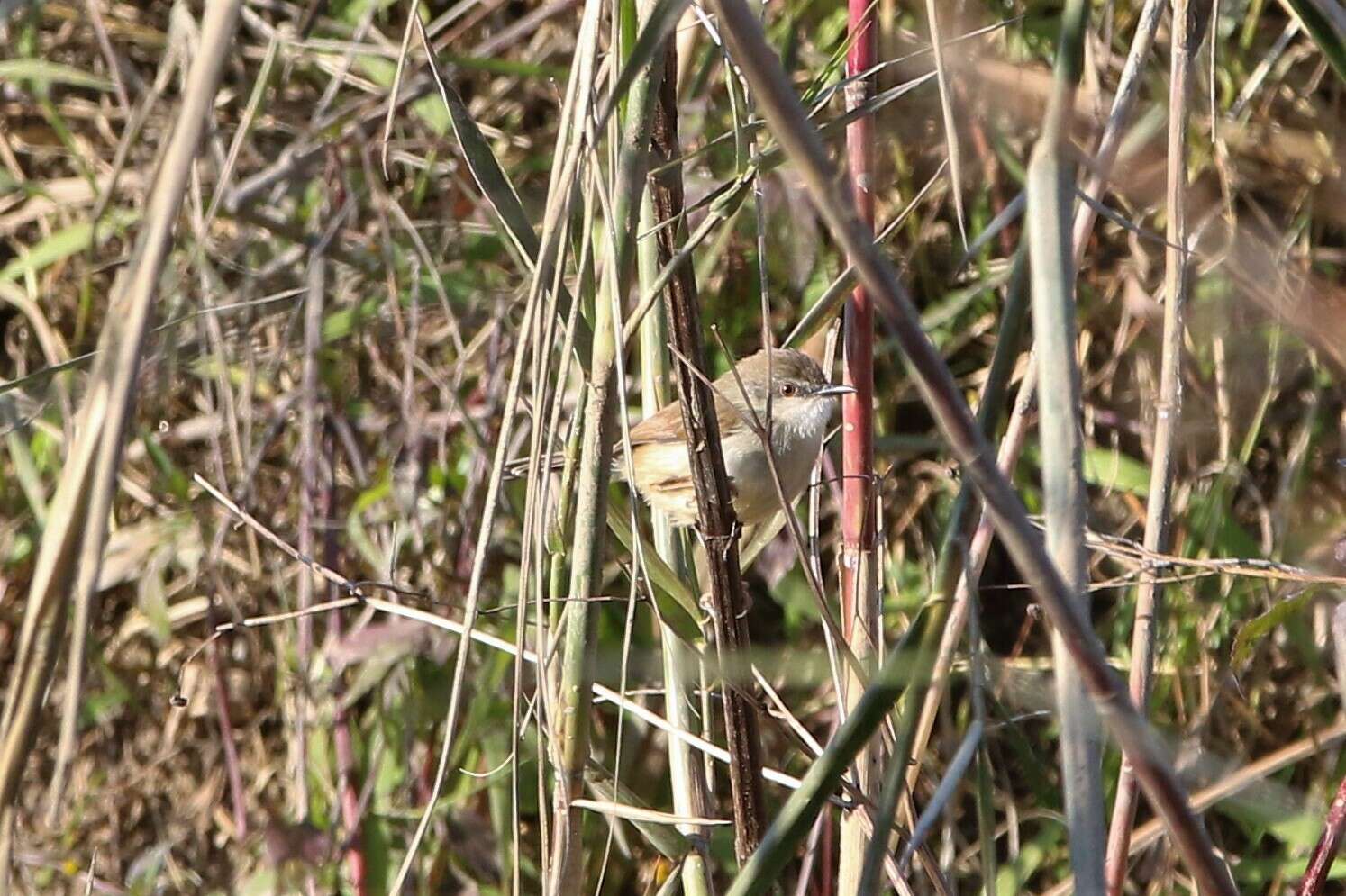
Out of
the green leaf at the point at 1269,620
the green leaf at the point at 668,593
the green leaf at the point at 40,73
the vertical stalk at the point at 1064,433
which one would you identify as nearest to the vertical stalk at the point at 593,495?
the green leaf at the point at 668,593

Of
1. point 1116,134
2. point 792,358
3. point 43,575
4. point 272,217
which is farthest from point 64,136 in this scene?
point 43,575

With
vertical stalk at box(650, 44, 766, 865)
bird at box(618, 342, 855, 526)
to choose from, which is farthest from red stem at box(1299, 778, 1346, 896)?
bird at box(618, 342, 855, 526)

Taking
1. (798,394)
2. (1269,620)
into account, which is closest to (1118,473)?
(798,394)

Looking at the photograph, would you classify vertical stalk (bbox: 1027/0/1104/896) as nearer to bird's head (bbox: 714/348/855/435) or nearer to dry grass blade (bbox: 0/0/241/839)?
dry grass blade (bbox: 0/0/241/839)

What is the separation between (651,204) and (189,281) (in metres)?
2.67

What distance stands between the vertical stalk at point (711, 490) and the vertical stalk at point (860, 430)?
215mm

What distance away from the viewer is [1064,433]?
1137 millimetres

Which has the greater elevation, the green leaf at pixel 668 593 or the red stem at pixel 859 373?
the red stem at pixel 859 373

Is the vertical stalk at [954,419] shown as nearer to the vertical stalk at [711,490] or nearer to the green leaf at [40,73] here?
the vertical stalk at [711,490]

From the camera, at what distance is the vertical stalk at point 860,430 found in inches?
87.1

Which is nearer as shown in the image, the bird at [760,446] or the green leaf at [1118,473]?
the bird at [760,446]

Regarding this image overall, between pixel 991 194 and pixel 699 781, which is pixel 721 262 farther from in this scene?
pixel 699 781

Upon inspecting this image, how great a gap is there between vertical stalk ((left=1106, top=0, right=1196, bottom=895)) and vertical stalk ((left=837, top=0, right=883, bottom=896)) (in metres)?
0.36

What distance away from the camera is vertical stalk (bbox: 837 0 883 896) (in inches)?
87.1
